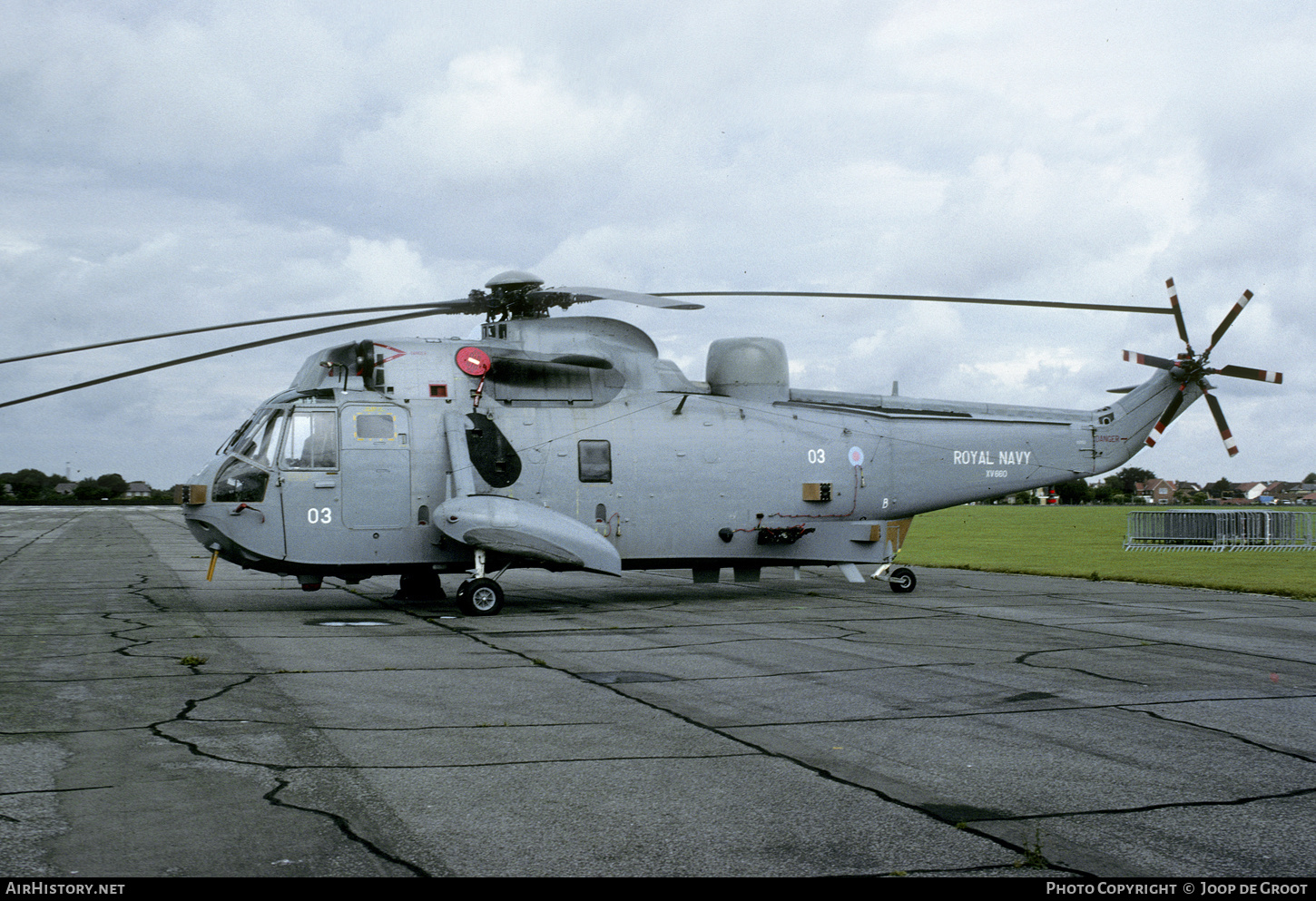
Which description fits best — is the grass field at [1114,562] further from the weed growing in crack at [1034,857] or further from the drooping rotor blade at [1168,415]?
the weed growing in crack at [1034,857]

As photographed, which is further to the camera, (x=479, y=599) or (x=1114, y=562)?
(x=1114, y=562)

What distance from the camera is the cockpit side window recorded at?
48.7ft

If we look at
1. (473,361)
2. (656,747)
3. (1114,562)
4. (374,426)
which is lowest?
(1114,562)

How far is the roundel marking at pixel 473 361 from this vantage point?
51.9 ft

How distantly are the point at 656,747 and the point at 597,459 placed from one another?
9.83m

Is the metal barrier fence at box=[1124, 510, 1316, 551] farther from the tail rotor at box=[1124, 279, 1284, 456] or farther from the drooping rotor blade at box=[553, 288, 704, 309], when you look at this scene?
the drooping rotor blade at box=[553, 288, 704, 309]

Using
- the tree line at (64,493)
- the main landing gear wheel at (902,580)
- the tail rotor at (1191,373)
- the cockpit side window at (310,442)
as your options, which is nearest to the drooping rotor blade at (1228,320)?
the tail rotor at (1191,373)

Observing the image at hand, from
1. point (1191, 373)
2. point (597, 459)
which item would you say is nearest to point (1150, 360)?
point (1191, 373)

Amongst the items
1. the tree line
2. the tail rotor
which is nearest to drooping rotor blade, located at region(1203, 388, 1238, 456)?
the tail rotor

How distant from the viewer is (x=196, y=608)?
50.5 feet

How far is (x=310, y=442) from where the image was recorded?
14961 mm

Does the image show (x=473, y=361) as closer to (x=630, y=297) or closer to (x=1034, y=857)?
(x=630, y=297)

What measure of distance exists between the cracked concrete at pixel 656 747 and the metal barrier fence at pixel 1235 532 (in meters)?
21.2

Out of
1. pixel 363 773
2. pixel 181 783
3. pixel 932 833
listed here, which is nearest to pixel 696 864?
pixel 932 833
